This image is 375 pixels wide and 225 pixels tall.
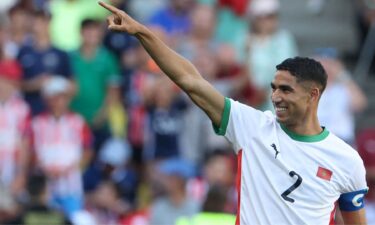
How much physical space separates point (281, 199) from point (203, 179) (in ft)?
19.2

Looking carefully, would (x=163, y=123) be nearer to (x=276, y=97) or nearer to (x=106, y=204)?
(x=106, y=204)

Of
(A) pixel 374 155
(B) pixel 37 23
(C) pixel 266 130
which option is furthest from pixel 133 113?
(C) pixel 266 130

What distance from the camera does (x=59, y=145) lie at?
1293cm

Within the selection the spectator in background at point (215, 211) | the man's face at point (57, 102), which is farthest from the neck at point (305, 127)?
the man's face at point (57, 102)

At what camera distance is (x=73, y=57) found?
A: 1380 cm

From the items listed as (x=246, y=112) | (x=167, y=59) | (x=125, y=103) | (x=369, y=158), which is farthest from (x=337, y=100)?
(x=167, y=59)

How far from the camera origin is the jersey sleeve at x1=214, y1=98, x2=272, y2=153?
7.15 m

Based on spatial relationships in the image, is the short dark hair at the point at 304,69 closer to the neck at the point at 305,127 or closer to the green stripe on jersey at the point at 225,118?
the neck at the point at 305,127

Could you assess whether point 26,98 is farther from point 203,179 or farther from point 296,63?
point 296,63

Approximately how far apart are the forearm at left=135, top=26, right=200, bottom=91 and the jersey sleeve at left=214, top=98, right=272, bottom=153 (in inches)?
11.4

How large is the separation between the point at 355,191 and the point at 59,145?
6.21 metres

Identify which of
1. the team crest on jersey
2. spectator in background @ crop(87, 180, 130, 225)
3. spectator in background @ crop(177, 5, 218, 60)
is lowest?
the team crest on jersey

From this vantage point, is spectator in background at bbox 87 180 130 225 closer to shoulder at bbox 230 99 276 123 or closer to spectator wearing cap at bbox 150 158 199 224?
spectator wearing cap at bbox 150 158 199 224

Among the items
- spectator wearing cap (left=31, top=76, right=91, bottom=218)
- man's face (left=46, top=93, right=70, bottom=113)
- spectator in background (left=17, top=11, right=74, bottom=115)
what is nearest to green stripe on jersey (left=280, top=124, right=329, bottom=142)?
spectator wearing cap (left=31, top=76, right=91, bottom=218)
